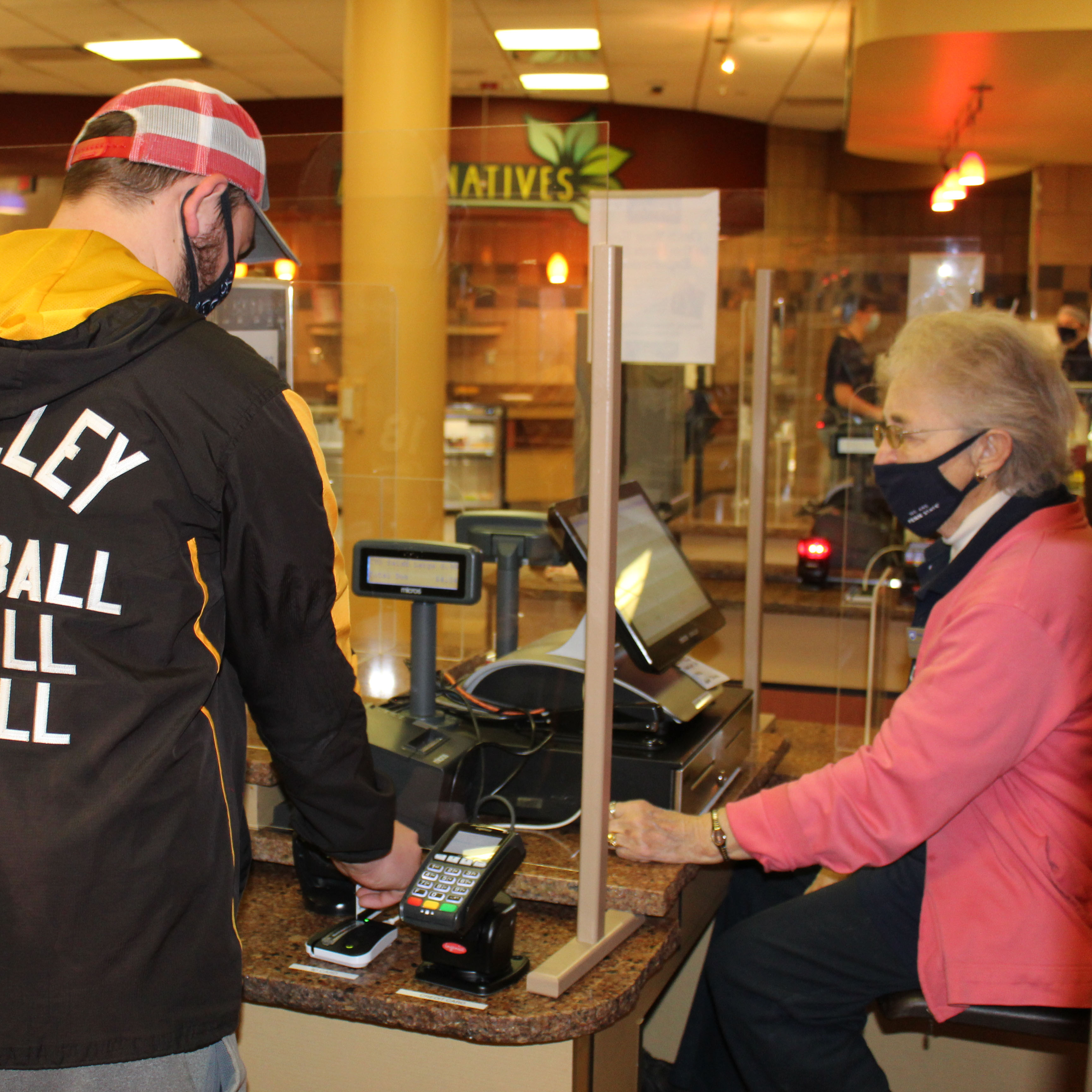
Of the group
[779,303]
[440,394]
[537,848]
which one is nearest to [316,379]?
[440,394]

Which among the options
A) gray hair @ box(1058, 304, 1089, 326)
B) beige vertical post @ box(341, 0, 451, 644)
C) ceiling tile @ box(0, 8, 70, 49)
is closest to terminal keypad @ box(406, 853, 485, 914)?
beige vertical post @ box(341, 0, 451, 644)

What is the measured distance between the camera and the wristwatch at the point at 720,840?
1.58m

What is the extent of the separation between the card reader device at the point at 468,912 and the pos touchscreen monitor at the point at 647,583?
380 millimetres

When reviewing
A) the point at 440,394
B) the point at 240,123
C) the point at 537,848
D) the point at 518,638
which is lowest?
the point at 537,848

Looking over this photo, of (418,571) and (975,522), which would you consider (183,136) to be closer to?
(418,571)

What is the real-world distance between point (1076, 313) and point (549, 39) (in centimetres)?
375

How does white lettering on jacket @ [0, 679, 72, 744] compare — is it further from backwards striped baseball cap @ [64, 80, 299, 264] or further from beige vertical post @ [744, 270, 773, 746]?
beige vertical post @ [744, 270, 773, 746]

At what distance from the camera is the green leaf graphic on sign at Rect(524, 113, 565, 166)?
1.77 m

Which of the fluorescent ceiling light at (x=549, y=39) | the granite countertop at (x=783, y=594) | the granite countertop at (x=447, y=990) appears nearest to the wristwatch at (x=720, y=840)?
the granite countertop at (x=447, y=990)

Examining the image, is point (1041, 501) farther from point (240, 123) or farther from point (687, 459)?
point (687, 459)

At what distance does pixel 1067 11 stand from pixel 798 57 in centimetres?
264

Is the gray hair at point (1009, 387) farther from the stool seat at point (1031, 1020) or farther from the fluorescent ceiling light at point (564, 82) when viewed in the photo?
the fluorescent ceiling light at point (564, 82)

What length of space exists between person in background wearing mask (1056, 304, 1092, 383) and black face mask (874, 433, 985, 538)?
2.13m

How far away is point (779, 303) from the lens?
14.4 feet
